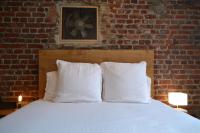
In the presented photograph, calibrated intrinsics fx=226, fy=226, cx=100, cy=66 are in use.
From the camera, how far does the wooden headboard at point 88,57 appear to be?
310 centimetres

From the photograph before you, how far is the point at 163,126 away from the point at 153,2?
210cm

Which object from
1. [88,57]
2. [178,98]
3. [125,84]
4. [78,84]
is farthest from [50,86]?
[178,98]

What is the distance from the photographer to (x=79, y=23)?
10.5 ft

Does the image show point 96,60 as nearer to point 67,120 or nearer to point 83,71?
point 83,71

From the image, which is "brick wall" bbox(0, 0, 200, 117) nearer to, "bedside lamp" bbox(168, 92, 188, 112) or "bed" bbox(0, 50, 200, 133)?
"bedside lamp" bbox(168, 92, 188, 112)

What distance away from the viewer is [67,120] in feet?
6.41

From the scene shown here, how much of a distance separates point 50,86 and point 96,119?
112 centimetres

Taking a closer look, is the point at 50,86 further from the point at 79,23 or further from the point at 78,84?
the point at 79,23

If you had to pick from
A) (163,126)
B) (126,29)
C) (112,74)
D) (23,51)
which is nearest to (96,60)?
(112,74)

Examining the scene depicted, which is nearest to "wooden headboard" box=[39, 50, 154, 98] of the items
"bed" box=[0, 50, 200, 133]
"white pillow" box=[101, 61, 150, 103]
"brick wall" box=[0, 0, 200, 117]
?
"brick wall" box=[0, 0, 200, 117]

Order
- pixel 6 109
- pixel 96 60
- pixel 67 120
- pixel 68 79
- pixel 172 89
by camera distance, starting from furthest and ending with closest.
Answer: pixel 172 89 < pixel 96 60 < pixel 6 109 < pixel 68 79 < pixel 67 120

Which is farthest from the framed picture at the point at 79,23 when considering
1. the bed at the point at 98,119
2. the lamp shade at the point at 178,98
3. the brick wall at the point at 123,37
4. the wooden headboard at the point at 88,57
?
the lamp shade at the point at 178,98

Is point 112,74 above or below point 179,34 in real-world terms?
below

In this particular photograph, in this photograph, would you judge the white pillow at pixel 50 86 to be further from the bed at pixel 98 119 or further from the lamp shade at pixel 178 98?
the lamp shade at pixel 178 98
